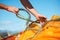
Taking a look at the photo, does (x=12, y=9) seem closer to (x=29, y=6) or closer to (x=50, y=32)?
(x=29, y=6)

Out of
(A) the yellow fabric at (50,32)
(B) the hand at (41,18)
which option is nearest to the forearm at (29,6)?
(B) the hand at (41,18)

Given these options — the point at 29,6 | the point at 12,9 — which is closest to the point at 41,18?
the point at 29,6

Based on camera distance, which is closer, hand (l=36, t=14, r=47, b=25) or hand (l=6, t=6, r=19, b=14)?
hand (l=36, t=14, r=47, b=25)

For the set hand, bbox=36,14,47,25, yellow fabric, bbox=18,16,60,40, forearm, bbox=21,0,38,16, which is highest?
forearm, bbox=21,0,38,16

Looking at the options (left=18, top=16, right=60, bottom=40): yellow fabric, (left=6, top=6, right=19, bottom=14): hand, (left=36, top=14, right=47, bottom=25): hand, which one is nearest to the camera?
(left=18, top=16, right=60, bottom=40): yellow fabric

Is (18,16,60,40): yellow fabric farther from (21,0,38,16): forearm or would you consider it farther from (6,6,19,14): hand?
(6,6,19,14): hand

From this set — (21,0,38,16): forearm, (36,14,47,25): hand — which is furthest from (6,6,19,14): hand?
(36,14,47,25): hand

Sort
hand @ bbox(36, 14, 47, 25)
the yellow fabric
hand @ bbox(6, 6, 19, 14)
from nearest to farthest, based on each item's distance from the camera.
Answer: the yellow fabric, hand @ bbox(36, 14, 47, 25), hand @ bbox(6, 6, 19, 14)

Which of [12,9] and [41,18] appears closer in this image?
[41,18]

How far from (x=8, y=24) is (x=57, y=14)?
1.98 feet

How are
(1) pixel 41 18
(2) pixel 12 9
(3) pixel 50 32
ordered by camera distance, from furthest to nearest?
1. (2) pixel 12 9
2. (1) pixel 41 18
3. (3) pixel 50 32

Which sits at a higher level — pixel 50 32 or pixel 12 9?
pixel 12 9

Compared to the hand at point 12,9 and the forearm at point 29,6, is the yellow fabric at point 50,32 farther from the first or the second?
the hand at point 12,9

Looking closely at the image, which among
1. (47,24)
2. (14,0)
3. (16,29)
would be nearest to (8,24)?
(16,29)
